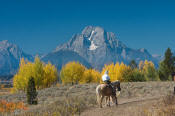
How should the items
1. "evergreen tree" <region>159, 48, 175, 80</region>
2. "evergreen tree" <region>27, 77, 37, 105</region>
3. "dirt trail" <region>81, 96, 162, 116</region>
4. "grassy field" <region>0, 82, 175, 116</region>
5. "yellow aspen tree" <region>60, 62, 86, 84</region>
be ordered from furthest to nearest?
"yellow aspen tree" <region>60, 62, 86, 84</region>, "evergreen tree" <region>159, 48, 175, 80</region>, "evergreen tree" <region>27, 77, 37, 105</region>, "grassy field" <region>0, 82, 175, 116</region>, "dirt trail" <region>81, 96, 162, 116</region>

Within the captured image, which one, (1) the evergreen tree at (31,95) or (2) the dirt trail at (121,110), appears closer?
(2) the dirt trail at (121,110)

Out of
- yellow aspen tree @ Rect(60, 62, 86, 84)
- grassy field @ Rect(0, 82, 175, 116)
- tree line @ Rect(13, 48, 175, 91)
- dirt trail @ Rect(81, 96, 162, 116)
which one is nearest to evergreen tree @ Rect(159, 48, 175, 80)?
tree line @ Rect(13, 48, 175, 91)

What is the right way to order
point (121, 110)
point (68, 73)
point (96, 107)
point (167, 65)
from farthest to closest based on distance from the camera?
point (68, 73) < point (167, 65) < point (96, 107) < point (121, 110)

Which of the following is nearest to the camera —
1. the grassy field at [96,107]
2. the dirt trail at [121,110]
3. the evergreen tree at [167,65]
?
the dirt trail at [121,110]

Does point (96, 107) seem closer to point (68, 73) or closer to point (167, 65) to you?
point (167, 65)

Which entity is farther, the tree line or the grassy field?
the tree line

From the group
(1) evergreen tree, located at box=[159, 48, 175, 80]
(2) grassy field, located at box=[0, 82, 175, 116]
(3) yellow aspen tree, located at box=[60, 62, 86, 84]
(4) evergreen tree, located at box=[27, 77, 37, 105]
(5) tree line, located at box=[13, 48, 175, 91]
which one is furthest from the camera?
(3) yellow aspen tree, located at box=[60, 62, 86, 84]

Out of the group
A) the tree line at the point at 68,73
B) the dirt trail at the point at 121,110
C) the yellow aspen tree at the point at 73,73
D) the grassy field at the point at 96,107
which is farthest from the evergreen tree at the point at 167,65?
the dirt trail at the point at 121,110

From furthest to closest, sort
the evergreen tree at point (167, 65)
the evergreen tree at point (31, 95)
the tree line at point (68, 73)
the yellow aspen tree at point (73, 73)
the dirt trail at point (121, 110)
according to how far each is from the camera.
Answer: the yellow aspen tree at point (73, 73), the evergreen tree at point (167, 65), the tree line at point (68, 73), the evergreen tree at point (31, 95), the dirt trail at point (121, 110)

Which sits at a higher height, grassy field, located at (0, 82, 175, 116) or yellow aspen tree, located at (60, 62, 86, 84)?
yellow aspen tree, located at (60, 62, 86, 84)

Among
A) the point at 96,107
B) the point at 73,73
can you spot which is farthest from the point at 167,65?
the point at 96,107

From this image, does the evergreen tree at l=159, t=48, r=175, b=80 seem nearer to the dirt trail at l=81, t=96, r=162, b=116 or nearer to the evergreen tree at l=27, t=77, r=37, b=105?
the evergreen tree at l=27, t=77, r=37, b=105

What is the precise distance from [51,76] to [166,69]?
30.6 meters

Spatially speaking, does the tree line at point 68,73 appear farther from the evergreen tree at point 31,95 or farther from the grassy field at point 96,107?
the grassy field at point 96,107
